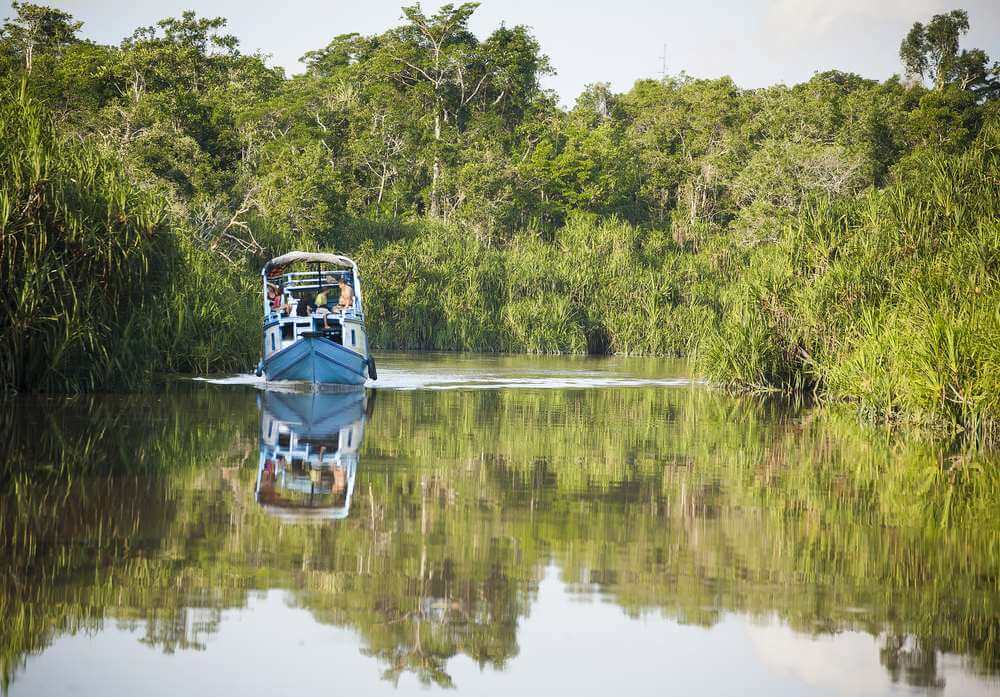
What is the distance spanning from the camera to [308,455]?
12055mm

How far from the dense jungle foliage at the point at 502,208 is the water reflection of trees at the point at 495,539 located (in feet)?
12.5

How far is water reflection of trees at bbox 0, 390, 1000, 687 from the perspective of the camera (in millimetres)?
5723

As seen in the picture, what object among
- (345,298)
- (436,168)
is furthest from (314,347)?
(436,168)

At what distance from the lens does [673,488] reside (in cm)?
1029

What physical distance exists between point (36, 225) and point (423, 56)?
4093cm

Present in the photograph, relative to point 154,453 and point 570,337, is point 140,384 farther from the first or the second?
point 570,337

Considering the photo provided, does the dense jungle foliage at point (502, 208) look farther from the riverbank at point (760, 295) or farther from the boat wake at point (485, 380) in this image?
the boat wake at point (485, 380)

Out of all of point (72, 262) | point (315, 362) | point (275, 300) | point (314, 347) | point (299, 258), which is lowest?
point (315, 362)

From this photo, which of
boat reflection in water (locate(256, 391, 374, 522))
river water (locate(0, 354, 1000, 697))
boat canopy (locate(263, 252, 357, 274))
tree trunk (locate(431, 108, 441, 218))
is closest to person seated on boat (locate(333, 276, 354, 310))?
boat canopy (locate(263, 252, 357, 274))

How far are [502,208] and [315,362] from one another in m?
28.0

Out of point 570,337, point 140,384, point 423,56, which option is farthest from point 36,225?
point 423,56

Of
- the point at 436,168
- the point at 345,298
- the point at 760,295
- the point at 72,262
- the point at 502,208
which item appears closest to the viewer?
the point at 72,262

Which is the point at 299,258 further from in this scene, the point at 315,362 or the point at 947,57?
the point at 947,57

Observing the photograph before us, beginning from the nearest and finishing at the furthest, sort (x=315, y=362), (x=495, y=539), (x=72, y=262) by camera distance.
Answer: (x=495, y=539), (x=72, y=262), (x=315, y=362)
